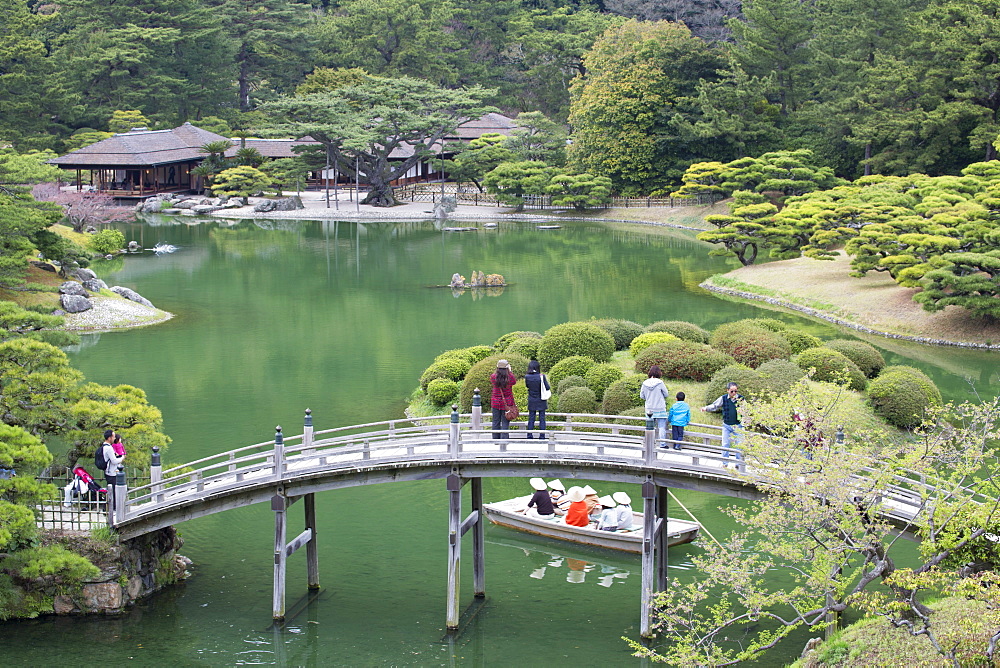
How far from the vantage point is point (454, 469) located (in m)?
18.4

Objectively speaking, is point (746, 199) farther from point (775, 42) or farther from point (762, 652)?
point (762, 652)

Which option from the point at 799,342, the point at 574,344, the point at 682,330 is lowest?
the point at 799,342

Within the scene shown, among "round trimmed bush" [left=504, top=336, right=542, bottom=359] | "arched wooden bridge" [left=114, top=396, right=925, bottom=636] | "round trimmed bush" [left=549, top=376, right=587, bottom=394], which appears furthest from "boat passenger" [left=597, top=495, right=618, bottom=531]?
"round trimmed bush" [left=504, top=336, right=542, bottom=359]

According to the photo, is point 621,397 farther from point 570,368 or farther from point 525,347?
point 525,347

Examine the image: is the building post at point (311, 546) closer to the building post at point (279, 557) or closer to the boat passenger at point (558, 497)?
the building post at point (279, 557)

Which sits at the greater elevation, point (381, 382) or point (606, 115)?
point (606, 115)

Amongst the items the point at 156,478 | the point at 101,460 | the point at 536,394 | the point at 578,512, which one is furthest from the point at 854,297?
the point at 101,460

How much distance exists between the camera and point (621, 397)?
Answer: 86.9 feet

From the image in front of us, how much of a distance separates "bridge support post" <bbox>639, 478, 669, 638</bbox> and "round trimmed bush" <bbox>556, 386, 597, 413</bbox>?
8208mm

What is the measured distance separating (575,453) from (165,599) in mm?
6944

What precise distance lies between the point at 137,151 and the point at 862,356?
59.8 m

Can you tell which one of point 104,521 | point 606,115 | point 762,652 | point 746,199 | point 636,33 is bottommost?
point 762,652

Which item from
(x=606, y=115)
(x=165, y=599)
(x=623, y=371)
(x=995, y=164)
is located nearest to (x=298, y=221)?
(x=606, y=115)

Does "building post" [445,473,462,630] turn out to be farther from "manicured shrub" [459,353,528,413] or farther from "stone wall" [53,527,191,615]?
"manicured shrub" [459,353,528,413]
